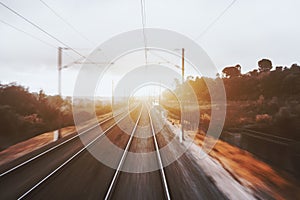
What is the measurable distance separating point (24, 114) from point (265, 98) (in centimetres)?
3426

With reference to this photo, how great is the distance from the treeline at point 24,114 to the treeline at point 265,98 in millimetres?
12921

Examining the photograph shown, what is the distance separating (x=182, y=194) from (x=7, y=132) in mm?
17157

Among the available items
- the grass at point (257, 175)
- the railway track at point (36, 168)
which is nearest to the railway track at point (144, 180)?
the railway track at point (36, 168)

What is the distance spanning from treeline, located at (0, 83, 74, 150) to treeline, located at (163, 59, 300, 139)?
12.9 m

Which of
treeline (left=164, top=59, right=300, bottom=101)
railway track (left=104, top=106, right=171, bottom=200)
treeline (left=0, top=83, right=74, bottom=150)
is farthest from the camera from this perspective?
treeline (left=164, top=59, right=300, bottom=101)

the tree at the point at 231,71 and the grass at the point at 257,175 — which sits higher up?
the tree at the point at 231,71

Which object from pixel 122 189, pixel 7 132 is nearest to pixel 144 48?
pixel 7 132

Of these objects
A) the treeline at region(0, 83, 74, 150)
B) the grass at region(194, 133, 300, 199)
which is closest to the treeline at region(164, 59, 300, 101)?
the treeline at region(0, 83, 74, 150)

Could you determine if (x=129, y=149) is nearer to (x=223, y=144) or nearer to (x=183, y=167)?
(x=183, y=167)

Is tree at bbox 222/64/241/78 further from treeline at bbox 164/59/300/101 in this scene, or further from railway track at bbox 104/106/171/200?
railway track at bbox 104/106/171/200

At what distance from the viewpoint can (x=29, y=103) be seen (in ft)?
86.2

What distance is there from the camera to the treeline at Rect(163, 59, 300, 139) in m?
23.1

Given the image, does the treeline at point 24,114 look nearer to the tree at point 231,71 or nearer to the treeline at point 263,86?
the treeline at point 263,86

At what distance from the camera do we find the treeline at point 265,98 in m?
23.1
